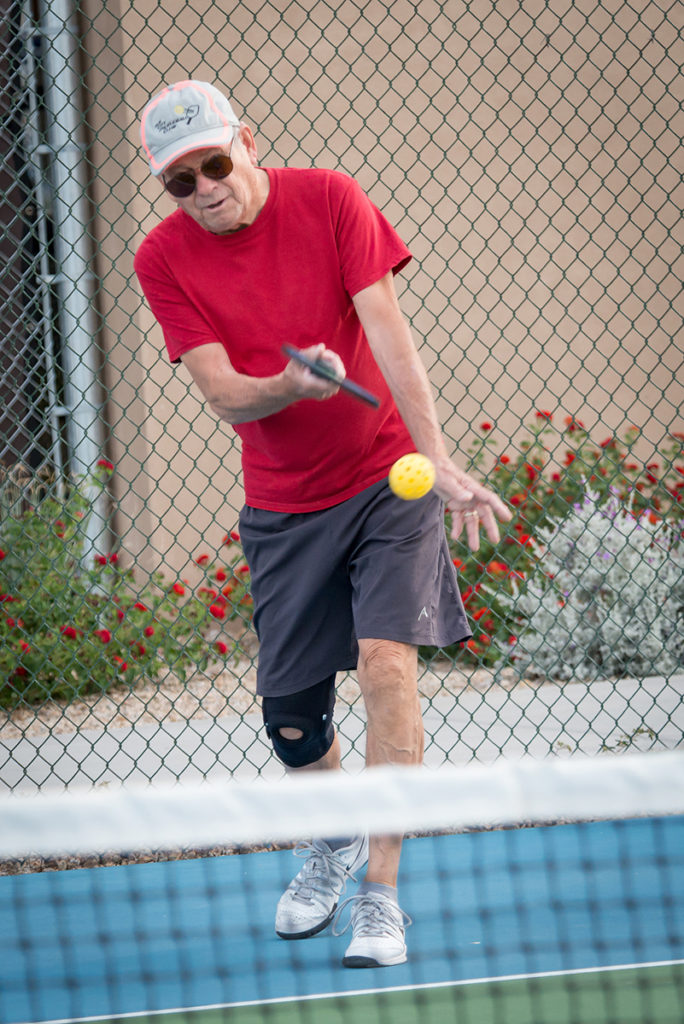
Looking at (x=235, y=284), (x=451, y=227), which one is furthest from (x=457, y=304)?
(x=235, y=284)

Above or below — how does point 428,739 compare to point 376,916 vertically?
above

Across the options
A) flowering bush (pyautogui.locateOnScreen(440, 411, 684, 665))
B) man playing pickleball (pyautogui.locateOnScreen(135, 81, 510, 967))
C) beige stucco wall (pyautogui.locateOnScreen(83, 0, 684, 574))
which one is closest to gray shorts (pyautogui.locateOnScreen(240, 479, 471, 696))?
man playing pickleball (pyautogui.locateOnScreen(135, 81, 510, 967))

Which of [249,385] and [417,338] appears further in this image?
[417,338]

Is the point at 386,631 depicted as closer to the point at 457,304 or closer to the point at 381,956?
the point at 381,956

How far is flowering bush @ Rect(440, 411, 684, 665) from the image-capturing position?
17.6ft

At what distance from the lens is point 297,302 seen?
2744 millimetres

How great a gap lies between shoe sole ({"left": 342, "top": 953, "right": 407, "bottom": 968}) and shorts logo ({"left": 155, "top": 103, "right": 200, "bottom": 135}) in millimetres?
1998

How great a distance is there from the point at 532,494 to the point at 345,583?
337 cm

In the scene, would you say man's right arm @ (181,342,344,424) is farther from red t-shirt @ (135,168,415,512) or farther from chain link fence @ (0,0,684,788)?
chain link fence @ (0,0,684,788)

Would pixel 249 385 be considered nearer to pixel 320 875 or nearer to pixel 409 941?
pixel 320 875

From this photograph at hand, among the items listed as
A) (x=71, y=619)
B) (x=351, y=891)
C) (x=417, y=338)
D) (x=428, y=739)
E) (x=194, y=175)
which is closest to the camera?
(x=194, y=175)

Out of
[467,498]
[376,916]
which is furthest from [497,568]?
[467,498]

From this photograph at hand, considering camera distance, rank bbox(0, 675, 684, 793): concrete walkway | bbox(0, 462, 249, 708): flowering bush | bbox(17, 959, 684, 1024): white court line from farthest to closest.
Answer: bbox(0, 462, 249, 708): flowering bush < bbox(0, 675, 684, 793): concrete walkway < bbox(17, 959, 684, 1024): white court line

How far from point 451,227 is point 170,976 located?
4660 millimetres
